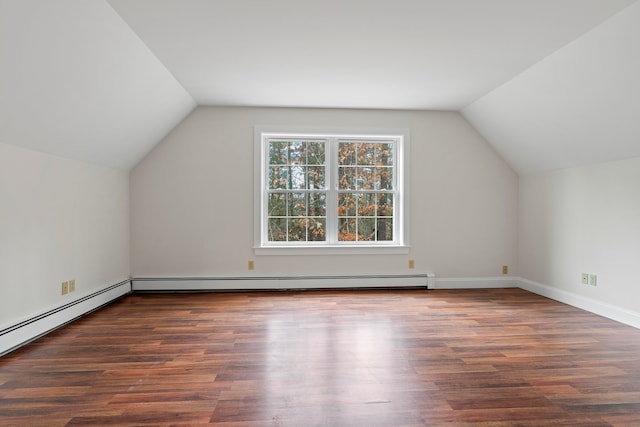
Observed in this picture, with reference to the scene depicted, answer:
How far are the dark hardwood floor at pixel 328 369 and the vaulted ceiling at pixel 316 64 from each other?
5.57 feet

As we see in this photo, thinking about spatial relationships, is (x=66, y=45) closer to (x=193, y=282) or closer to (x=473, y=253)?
(x=193, y=282)

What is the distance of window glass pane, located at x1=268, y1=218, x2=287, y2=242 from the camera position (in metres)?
5.02

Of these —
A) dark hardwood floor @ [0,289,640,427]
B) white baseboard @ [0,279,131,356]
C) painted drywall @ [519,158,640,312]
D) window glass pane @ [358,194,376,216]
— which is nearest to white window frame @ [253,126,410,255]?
window glass pane @ [358,194,376,216]

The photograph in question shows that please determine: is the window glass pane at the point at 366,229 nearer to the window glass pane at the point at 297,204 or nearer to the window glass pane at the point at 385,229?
the window glass pane at the point at 385,229

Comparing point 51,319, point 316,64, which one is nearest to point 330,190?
point 316,64

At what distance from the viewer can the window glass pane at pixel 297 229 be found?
5031 mm

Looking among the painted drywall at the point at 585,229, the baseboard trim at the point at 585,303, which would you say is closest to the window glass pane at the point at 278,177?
the painted drywall at the point at 585,229

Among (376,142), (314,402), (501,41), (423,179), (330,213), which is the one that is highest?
(501,41)

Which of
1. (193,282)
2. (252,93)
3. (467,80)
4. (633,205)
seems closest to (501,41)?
(467,80)

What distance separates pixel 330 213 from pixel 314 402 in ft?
10.4

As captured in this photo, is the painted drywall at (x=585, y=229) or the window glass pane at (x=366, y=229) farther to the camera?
the window glass pane at (x=366, y=229)

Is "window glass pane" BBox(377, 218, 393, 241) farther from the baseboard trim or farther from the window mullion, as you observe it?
the baseboard trim

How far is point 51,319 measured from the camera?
3229 millimetres

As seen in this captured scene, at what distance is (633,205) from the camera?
345 centimetres
